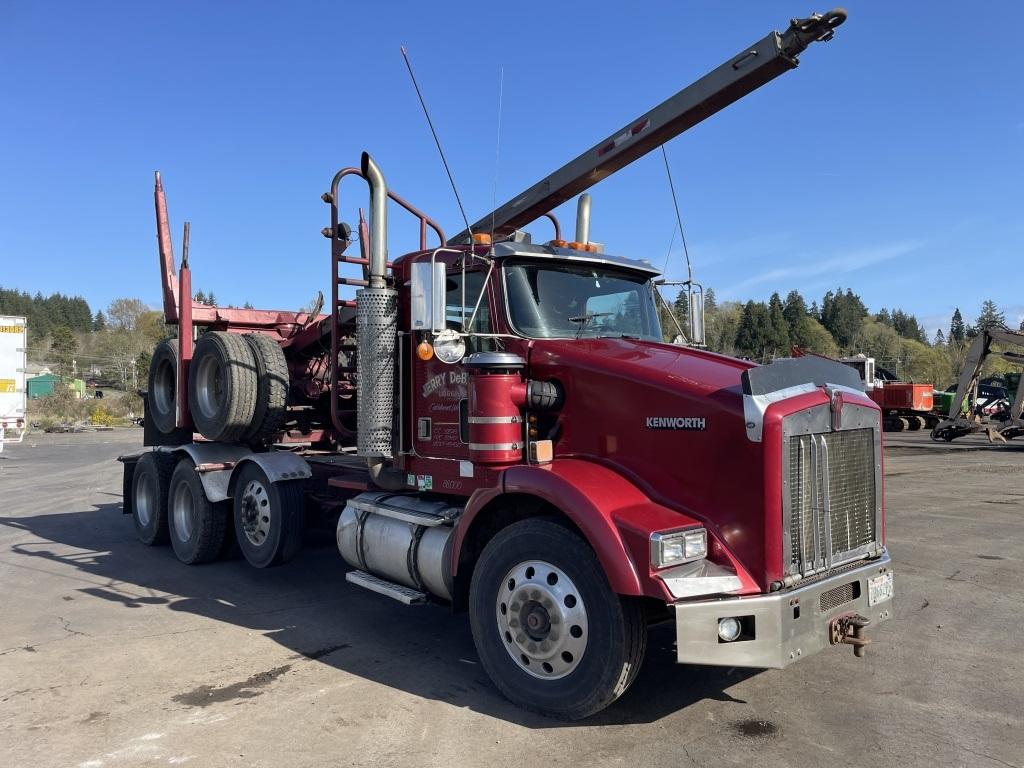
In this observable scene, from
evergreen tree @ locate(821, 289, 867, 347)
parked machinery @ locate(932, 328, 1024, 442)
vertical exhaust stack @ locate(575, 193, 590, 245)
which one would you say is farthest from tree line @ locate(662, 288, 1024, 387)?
vertical exhaust stack @ locate(575, 193, 590, 245)

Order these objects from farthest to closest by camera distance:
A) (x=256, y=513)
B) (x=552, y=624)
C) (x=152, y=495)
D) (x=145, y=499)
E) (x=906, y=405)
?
1. (x=906, y=405)
2. (x=145, y=499)
3. (x=152, y=495)
4. (x=256, y=513)
5. (x=552, y=624)

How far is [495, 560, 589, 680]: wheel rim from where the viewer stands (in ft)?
13.2

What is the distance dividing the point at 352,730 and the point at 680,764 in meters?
1.73

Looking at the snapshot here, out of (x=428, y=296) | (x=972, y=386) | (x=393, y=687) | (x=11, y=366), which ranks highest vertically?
(x=11, y=366)

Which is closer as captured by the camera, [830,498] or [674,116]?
[830,498]

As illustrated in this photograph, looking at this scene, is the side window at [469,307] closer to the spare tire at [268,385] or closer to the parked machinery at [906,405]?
the spare tire at [268,385]

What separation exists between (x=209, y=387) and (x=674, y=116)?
18.7 feet

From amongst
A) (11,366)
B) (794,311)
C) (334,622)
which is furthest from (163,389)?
(794,311)

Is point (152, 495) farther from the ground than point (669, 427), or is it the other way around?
point (669, 427)

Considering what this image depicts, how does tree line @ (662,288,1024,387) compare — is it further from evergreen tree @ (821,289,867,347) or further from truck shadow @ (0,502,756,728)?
truck shadow @ (0,502,756,728)

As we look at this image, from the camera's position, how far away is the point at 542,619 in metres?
4.14

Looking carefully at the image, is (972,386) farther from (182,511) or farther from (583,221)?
(182,511)

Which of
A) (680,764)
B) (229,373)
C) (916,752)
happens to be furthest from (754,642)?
(229,373)

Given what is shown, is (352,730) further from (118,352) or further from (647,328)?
(118,352)
